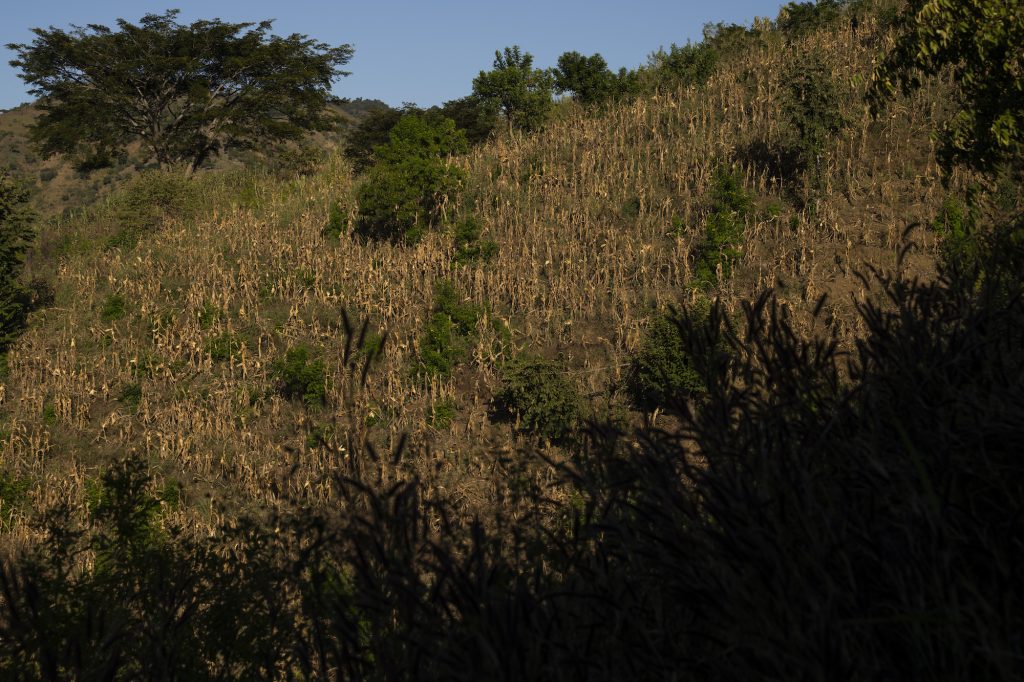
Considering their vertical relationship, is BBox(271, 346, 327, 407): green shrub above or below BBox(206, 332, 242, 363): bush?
below

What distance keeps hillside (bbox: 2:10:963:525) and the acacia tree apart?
25.0 feet

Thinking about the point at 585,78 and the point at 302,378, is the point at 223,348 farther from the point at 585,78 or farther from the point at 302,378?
the point at 585,78

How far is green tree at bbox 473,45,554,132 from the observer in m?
23.6

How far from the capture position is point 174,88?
28.0 m

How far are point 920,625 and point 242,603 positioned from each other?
3498mm

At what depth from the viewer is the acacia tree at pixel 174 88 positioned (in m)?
25.9

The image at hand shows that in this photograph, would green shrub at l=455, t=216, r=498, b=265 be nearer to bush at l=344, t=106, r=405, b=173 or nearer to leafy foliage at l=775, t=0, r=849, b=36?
bush at l=344, t=106, r=405, b=173

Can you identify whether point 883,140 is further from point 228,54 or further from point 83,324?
point 228,54

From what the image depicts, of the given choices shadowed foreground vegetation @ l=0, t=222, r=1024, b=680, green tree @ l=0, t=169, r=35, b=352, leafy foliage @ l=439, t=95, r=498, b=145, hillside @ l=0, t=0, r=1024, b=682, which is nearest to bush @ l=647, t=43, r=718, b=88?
hillside @ l=0, t=0, r=1024, b=682

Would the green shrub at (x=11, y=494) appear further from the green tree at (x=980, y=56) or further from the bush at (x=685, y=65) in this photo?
the bush at (x=685, y=65)

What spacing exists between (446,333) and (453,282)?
6.03 feet

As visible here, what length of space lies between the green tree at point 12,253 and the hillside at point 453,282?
438mm

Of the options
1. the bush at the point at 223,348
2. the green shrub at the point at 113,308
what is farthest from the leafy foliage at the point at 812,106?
the green shrub at the point at 113,308

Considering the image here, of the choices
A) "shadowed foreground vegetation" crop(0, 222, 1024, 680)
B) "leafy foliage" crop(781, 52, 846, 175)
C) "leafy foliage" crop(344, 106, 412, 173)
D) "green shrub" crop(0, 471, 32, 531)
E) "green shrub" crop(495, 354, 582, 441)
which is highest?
"leafy foliage" crop(344, 106, 412, 173)
